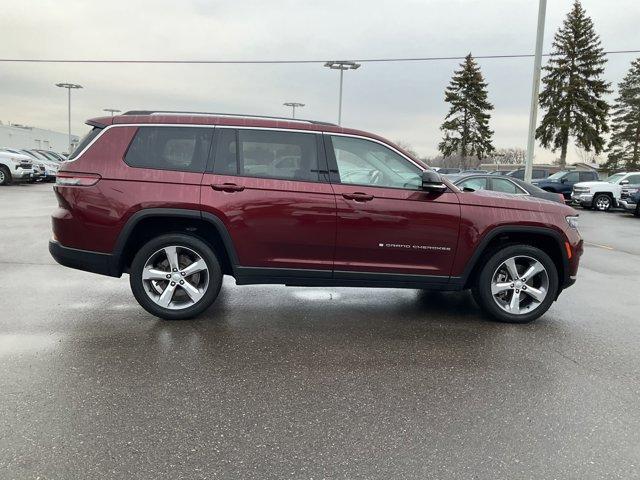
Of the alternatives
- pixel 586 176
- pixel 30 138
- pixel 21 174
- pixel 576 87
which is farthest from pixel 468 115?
pixel 30 138

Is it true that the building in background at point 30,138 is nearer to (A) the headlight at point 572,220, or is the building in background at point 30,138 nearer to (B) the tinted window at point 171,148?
(B) the tinted window at point 171,148

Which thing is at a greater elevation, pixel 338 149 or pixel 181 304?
pixel 338 149

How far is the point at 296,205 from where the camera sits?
183 inches

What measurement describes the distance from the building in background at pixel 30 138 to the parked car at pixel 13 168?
33917mm

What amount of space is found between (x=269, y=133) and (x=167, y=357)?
2247 millimetres

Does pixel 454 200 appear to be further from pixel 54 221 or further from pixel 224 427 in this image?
pixel 54 221

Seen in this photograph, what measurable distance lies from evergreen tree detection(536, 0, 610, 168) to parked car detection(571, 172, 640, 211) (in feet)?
78.0

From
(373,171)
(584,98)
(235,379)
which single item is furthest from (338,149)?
(584,98)

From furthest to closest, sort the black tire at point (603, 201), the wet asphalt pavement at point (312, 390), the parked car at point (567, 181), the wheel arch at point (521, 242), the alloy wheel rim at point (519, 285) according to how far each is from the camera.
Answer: the parked car at point (567, 181) < the black tire at point (603, 201) < the alloy wheel rim at point (519, 285) < the wheel arch at point (521, 242) < the wet asphalt pavement at point (312, 390)

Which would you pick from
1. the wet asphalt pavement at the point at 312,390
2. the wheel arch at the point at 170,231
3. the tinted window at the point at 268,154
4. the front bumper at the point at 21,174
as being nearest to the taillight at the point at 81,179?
the wheel arch at the point at 170,231

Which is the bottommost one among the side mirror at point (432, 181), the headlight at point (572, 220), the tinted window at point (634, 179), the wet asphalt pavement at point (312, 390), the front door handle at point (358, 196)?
the wet asphalt pavement at point (312, 390)

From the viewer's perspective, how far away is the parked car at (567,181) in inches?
1016

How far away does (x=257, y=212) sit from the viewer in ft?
15.1

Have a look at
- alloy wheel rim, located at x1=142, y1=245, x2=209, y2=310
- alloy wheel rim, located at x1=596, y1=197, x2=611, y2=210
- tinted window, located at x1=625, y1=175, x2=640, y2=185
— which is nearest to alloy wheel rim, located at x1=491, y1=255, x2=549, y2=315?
alloy wheel rim, located at x1=142, y1=245, x2=209, y2=310
